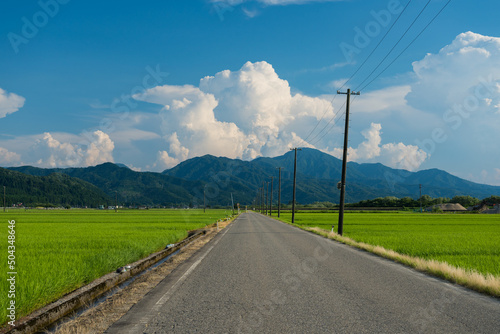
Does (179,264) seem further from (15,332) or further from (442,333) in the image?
(442,333)

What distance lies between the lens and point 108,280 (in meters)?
8.69

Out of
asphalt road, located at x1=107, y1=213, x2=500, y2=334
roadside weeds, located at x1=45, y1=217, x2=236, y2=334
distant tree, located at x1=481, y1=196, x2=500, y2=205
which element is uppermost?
distant tree, located at x1=481, y1=196, x2=500, y2=205

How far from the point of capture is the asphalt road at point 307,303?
552 cm

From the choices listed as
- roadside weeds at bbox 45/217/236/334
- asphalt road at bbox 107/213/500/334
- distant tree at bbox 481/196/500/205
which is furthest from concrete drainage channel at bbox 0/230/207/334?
distant tree at bbox 481/196/500/205

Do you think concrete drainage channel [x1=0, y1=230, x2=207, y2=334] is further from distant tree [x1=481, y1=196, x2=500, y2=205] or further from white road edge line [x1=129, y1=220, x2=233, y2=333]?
distant tree [x1=481, y1=196, x2=500, y2=205]

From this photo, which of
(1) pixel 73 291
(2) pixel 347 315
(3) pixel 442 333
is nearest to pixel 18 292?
(1) pixel 73 291

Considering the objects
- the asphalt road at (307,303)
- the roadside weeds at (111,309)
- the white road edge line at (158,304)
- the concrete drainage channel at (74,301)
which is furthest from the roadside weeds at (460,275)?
the concrete drainage channel at (74,301)

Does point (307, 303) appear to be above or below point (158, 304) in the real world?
above

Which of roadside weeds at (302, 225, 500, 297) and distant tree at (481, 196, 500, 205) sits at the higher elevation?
distant tree at (481, 196, 500, 205)

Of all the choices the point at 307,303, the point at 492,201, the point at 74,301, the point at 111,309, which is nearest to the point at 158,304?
the point at 111,309

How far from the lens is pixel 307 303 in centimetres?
684

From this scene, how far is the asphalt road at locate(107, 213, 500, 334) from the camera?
5516mm

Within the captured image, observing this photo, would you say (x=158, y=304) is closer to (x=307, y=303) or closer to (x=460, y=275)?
(x=307, y=303)

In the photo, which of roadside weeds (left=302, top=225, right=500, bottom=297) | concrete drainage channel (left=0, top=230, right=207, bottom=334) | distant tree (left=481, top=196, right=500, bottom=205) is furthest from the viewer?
distant tree (left=481, top=196, right=500, bottom=205)
